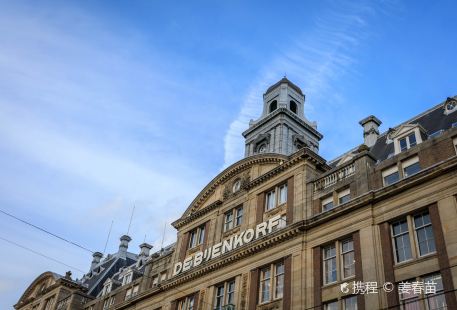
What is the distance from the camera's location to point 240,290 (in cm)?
3478

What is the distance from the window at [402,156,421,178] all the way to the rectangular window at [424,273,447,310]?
6.53 m

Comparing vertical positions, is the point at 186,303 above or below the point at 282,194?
below

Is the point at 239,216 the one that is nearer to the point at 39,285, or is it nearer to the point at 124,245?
the point at 124,245

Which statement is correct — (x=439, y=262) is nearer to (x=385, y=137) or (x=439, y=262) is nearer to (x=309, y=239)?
(x=309, y=239)

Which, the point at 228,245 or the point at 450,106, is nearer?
the point at 450,106

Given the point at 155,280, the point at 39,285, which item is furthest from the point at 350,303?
the point at 39,285

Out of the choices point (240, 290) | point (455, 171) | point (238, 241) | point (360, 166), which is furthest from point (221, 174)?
point (455, 171)

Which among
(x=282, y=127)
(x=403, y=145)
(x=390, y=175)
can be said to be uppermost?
(x=282, y=127)

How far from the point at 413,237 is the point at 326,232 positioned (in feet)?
19.4

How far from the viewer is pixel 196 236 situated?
44.0 metres

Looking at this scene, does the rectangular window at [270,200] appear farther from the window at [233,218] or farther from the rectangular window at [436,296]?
the rectangular window at [436,296]

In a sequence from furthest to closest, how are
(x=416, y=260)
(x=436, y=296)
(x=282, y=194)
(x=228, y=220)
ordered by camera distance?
1. (x=228, y=220)
2. (x=282, y=194)
3. (x=416, y=260)
4. (x=436, y=296)

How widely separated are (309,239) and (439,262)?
9.18 meters

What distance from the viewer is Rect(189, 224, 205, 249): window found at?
43.3 meters
